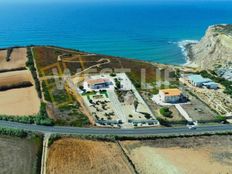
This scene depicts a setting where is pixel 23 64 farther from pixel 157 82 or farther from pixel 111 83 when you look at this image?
pixel 157 82

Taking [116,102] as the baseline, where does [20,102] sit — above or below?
Answer: above

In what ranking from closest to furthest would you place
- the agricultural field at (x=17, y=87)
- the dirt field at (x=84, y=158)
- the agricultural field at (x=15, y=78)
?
the dirt field at (x=84, y=158), the agricultural field at (x=17, y=87), the agricultural field at (x=15, y=78)

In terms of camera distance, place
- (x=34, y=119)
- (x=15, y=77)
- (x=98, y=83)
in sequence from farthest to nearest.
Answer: (x=15, y=77)
(x=98, y=83)
(x=34, y=119)

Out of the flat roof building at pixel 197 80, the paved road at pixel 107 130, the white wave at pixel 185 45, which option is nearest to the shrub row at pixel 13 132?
the paved road at pixel 107 130

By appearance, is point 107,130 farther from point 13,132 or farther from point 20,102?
point 20,102

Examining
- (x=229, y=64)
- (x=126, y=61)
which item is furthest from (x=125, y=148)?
(x=229, y=64)

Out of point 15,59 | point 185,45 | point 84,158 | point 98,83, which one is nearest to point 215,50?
point 185,45

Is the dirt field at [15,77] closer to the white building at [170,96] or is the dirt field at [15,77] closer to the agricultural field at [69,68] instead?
the agricultural field at [69,68]
